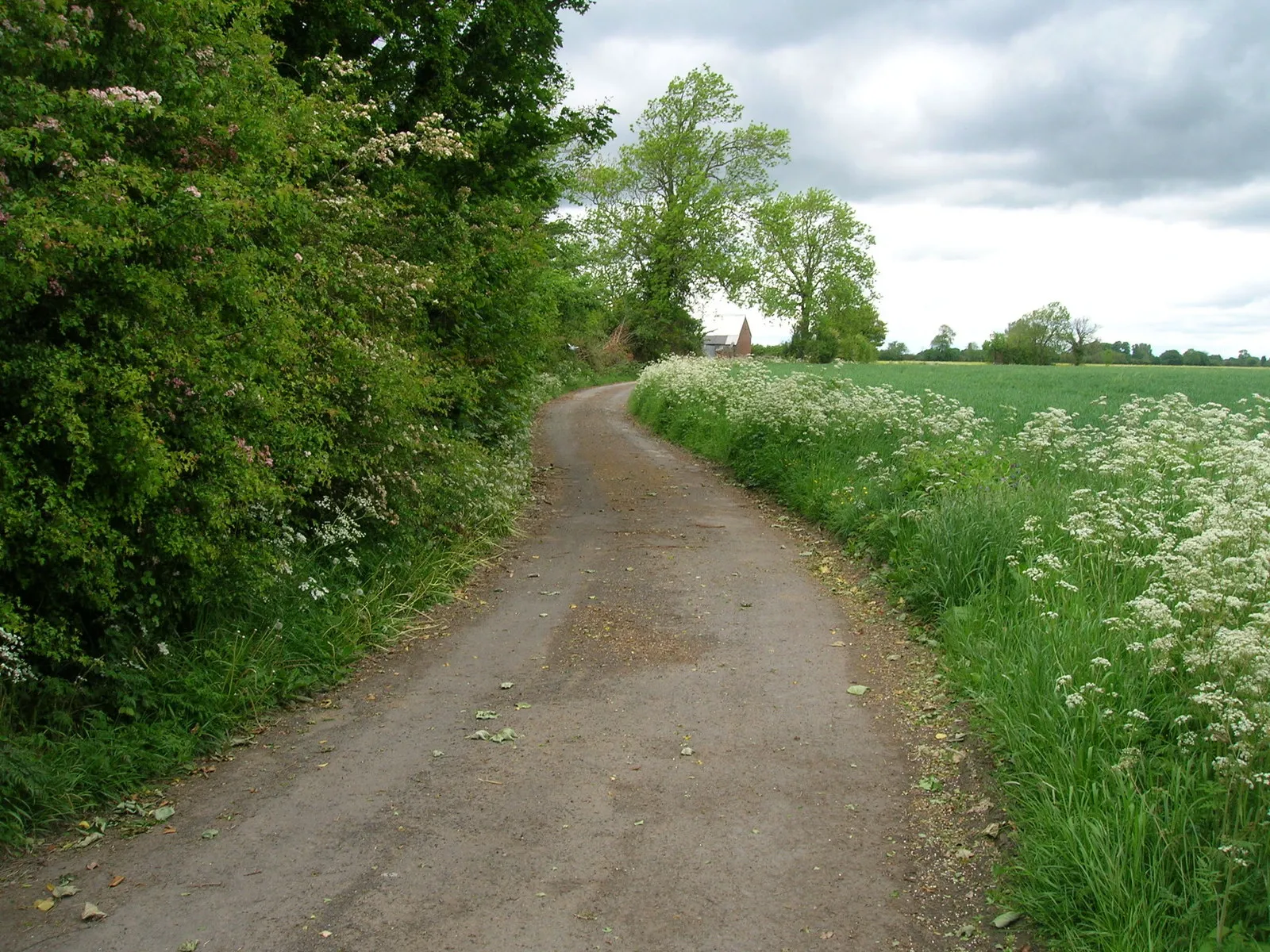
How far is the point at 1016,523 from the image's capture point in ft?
25.7

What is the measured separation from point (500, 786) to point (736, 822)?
53.2 inches

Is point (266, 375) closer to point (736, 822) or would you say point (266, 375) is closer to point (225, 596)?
point (225, 596)

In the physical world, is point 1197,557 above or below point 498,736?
above

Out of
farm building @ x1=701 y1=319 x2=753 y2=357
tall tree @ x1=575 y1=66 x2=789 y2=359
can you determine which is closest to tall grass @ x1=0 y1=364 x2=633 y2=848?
tall tree @ x1=575 y1=66 x2=789 y2=359

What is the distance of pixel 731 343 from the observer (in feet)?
290

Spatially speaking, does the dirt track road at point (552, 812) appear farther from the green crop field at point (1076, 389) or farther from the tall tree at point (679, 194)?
the tall tree at point (679, 194)

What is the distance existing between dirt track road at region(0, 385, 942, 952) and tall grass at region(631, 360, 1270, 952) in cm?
72

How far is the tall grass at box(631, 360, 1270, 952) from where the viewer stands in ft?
11.8

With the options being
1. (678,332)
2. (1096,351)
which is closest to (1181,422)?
(678,332)

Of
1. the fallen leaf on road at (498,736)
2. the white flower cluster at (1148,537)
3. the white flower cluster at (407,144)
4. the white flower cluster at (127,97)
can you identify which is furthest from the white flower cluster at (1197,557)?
the white flower cluster at (407,144)

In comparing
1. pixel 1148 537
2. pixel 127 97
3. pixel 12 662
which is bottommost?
pixel 12 662

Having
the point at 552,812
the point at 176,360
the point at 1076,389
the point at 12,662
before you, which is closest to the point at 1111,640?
the point at 552,812

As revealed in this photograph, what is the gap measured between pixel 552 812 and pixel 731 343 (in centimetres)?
8520

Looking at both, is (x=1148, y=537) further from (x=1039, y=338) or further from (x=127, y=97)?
(x=1039, y=338)
